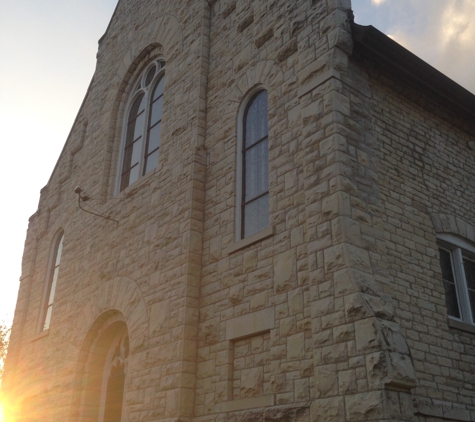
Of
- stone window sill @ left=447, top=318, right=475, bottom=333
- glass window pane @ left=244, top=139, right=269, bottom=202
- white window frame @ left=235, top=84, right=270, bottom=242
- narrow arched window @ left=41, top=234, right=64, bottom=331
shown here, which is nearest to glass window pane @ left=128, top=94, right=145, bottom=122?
narrow arched window @ left=41, top=234, right=64, bottom=331

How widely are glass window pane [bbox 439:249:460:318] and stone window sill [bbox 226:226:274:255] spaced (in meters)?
3.09

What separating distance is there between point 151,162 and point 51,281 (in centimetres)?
553

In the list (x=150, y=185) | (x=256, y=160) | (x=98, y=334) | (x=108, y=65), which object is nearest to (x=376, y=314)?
(x=256, y=160)

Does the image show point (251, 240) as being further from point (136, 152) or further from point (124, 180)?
point (124, 180)

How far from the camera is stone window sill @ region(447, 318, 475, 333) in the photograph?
8781 millimetres

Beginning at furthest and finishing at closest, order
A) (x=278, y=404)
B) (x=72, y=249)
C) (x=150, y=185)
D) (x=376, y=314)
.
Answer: (x=72, y=249), (x=150, y=185), (x=278, y=404), (x=376, y=314)

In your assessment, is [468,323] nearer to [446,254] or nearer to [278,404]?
[446,254]

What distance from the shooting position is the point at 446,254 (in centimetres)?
977

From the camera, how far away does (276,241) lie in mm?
8508

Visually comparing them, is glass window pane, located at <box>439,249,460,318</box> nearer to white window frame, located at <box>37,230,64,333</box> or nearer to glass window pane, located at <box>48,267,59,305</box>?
white window frame, located at <box>37,230,64,333</box>

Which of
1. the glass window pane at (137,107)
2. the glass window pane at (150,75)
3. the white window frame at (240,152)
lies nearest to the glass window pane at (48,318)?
the glass window pane at (137,107)

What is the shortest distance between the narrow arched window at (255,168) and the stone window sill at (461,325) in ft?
10.5

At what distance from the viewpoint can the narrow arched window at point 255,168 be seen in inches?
369

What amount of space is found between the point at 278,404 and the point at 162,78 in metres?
8.67
